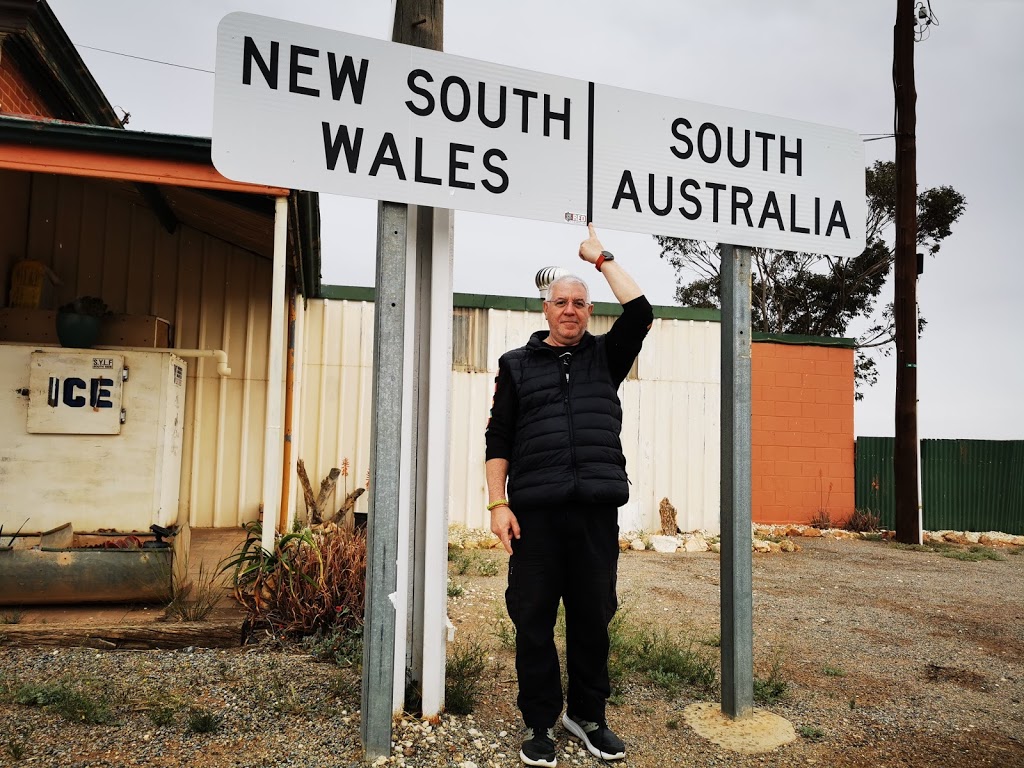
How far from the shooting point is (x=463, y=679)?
11.2ft


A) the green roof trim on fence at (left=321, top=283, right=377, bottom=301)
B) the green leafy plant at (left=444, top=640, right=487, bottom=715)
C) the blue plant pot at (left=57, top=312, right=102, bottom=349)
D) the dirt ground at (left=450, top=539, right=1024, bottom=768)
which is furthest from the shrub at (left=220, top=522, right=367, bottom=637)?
the green roof trim on fence at (left=321, top=283, right=377, bottom=301)

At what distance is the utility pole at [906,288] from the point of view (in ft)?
34.9

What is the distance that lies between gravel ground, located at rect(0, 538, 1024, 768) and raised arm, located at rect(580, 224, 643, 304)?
1.88m

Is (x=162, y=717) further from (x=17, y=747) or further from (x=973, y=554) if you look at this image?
(x=973, y=554)

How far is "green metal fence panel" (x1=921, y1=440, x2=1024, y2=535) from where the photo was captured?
13.0 meters

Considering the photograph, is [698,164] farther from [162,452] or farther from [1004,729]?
[162,452]

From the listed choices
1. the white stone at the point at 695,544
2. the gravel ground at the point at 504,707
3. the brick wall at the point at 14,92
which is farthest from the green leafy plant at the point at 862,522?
the brick wall at the point at 14,92

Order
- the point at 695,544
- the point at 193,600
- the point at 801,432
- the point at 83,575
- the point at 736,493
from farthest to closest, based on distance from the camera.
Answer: the point at 801,432
the point at 695,544
the point at 193,600
the point at 83,575
the point at 736,493

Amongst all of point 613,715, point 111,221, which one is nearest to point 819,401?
point 613,715

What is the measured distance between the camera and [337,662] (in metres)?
3.78

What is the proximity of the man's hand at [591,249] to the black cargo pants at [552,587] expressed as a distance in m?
1.02

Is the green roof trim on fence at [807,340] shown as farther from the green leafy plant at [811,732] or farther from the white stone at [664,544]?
the green leafy plant at [811,732]

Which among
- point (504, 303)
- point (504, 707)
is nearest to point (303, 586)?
point (504, 707)

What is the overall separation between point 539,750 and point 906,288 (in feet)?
33.9
